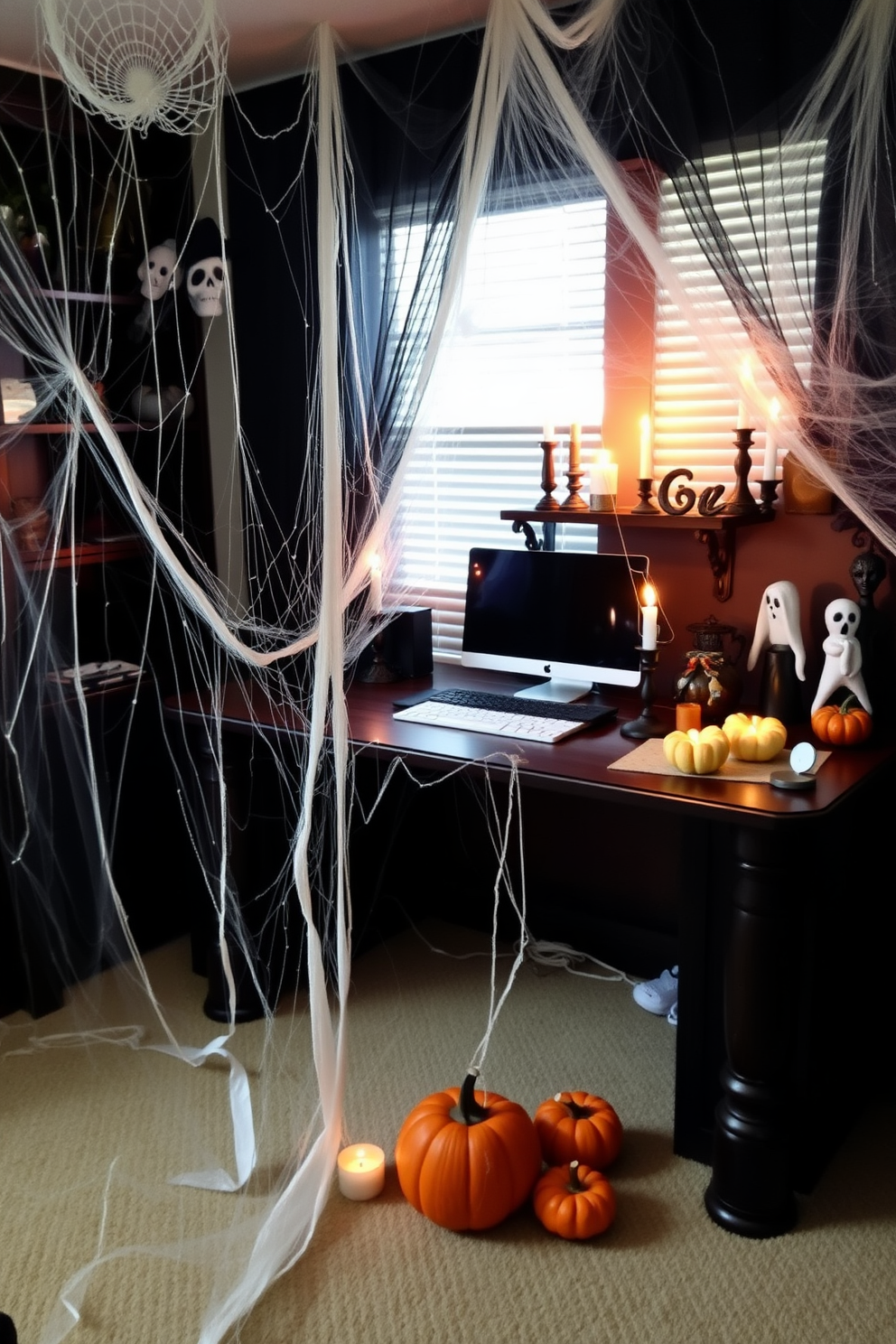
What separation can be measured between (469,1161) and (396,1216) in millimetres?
199

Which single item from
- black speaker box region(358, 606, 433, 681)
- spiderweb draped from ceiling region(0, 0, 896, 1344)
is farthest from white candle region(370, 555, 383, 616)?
black speaker box region(358, 606, 433, 681)

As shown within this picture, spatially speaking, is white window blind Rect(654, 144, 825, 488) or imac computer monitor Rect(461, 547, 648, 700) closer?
white window blind Rect(654, 144, 825, 488)

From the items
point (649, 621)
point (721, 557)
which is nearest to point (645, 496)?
point (721, 557)

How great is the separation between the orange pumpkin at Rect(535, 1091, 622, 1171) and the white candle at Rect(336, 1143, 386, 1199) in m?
0.31

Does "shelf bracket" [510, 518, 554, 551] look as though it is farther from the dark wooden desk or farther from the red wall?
the dark wooden desk

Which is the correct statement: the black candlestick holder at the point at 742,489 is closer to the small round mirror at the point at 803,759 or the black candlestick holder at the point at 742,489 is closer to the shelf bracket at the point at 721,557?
the shelf bracket at the point at 721,557

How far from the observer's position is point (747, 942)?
2.00m

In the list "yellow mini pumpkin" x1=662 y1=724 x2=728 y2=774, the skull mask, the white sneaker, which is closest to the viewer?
"yellow mini pumpkin" x1=662 y1=724 x2=728 y2=774

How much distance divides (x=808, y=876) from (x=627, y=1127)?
69cm

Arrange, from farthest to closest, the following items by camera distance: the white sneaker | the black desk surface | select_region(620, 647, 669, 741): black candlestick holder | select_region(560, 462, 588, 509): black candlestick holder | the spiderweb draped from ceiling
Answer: the white sneaker < select_region(560, 462, 588, 509): black candlestick holder < select_region(620, 647, 669, 741): black candlestick holder < the black desk surface < the spiderweb draped from ceiling

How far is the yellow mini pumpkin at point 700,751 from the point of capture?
82.0 inches

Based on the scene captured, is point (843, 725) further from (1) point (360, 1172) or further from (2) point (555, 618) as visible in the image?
(1) point (360, 1172)

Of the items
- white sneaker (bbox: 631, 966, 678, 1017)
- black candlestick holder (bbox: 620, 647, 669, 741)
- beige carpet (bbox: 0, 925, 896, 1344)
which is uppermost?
black candlestick holder (bbox: 620, 647, 669, 741)

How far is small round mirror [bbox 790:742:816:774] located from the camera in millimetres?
2047
